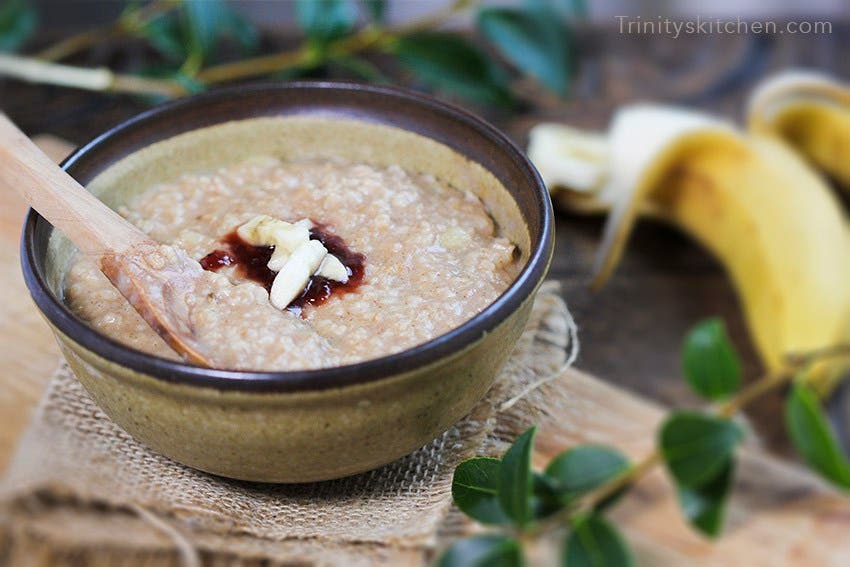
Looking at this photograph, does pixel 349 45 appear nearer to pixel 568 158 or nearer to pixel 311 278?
pixel 568 158

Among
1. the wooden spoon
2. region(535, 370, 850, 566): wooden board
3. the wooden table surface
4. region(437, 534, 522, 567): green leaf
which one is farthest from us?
the wooden table surface

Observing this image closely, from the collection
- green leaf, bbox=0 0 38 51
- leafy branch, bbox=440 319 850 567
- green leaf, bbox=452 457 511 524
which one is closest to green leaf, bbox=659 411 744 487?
leafy branch, bbox=440 319 850 567

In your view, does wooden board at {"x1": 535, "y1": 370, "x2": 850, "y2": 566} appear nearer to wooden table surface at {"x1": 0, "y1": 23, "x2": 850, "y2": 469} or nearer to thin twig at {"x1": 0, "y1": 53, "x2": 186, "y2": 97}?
wooden table surface at {"x1": 0, "y1": 23, "x2": 850, "y2": 469}

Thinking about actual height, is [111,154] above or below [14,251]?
below

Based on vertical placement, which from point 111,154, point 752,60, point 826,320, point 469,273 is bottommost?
point 469,273

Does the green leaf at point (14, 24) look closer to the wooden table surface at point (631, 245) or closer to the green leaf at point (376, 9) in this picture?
the wooden table surface at point (631, 245)

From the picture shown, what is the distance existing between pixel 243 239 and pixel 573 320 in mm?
587

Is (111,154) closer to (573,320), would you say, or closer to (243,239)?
(243,239)

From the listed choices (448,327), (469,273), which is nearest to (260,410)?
(448,327)

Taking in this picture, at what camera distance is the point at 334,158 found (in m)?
1.71

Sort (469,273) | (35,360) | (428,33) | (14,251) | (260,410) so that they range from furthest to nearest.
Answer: (428,33)
(14,251)
(35,360)
(469,273)
(260,410)

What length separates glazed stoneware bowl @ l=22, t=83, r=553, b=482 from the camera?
3.82 ft

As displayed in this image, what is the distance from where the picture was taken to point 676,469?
93 centimetres

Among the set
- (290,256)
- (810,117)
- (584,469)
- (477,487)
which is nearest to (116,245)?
(290,256)
